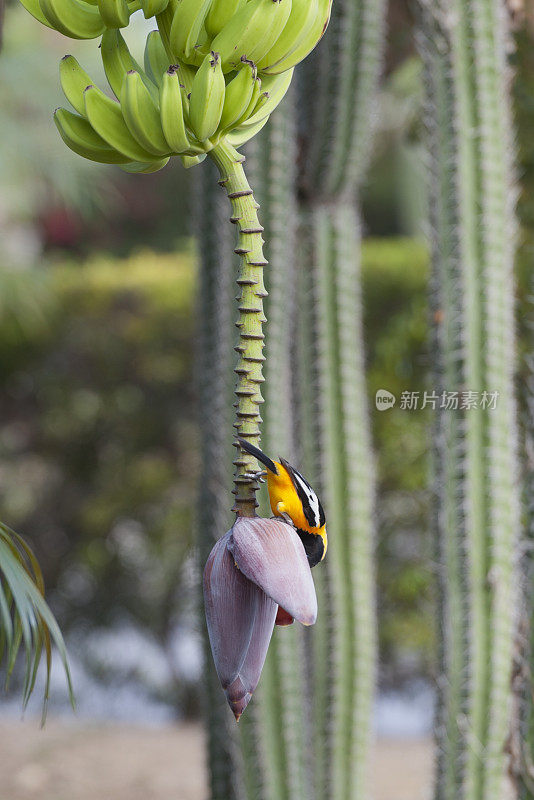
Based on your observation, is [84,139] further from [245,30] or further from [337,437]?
[337,437]

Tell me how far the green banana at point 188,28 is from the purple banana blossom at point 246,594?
8.8 inches

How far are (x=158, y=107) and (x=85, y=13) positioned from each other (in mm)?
70

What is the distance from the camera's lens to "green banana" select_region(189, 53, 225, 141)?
0.36 meters

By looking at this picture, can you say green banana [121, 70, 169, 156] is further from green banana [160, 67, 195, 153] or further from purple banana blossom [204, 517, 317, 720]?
purple banana blossom [204, 517, 317, 720]

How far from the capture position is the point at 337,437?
129cm

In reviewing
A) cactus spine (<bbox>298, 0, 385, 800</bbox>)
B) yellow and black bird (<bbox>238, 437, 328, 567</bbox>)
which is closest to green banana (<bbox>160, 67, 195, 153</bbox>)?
yellow and black bird (<bbox>238, 437, 328, 567</bbox>)

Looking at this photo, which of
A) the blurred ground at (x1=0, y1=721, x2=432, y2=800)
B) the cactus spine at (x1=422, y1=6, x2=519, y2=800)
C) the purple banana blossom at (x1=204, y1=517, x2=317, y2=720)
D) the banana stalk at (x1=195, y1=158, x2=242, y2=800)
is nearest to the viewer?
the purple banana blossom at (x1=204, y1=517, x2=317, y2=720)

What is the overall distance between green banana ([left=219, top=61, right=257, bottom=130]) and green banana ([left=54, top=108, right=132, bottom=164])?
70 mm

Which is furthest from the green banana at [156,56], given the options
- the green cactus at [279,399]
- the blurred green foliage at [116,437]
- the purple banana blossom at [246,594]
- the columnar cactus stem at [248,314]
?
the blurred green foliage at [116,437]

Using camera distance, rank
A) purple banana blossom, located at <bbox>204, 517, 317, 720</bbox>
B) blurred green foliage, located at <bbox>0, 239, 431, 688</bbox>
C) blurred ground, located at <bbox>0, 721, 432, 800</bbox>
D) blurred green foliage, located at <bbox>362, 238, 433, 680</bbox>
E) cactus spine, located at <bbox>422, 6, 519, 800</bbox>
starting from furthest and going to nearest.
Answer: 1. blurred green foliage, located at <bbox>0, 239, 431, 688</bbox>
2. blurred green foliage, located at <bbox>362, 238, 433, 680</bbox>
3. blurred ground, located at <bbox>0, 721, 432, 800</bbox>
4. cactus spine, located at <bbox>422, 6, 519, 800</bbox>
5. purple banana blossom, located at <bbox>204, 517, 317, 720</bbox>

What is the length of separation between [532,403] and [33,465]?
2.27 metres

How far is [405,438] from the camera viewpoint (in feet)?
8.84

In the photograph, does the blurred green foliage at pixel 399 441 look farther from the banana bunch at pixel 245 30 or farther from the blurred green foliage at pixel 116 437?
the banana bunch at pixel 245 30

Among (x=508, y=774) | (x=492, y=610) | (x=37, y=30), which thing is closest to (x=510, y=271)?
(x=492, y=610)
